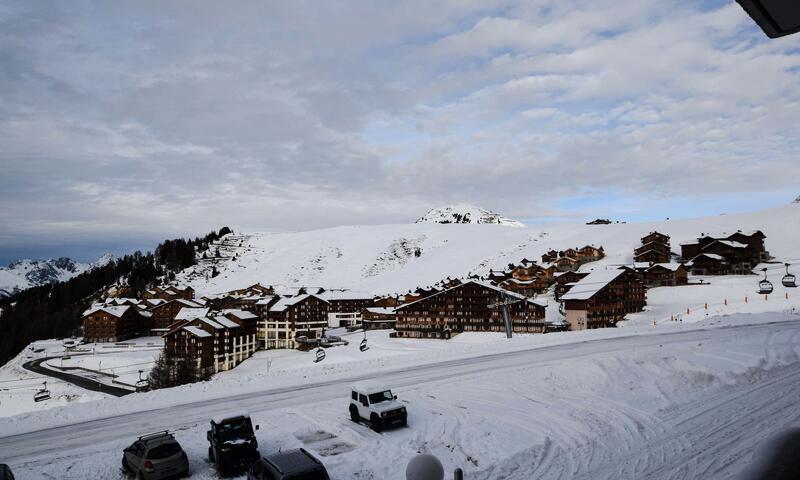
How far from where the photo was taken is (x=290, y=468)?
13555 mm

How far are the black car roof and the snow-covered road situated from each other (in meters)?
2.36

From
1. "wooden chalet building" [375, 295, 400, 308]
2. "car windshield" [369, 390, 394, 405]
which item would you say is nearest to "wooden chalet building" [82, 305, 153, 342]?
"wooden chalet building" [375, 295, 400, 308]

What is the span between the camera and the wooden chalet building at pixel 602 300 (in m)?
65.2

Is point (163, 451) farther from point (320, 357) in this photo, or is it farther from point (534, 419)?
point (320, 357)

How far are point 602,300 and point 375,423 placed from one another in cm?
5396

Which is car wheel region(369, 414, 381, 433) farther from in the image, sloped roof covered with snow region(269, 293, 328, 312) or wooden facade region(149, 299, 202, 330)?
wooden facade region(149, 299, 202, 330)

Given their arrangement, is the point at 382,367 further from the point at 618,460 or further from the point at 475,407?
the point at 618,460

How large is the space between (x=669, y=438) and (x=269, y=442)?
15191 millimetres

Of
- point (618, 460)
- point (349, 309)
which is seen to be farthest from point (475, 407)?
point (349, 309)

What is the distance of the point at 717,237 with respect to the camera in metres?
103

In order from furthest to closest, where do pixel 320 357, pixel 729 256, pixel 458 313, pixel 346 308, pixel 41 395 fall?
pixel 346 308 → pixel 729 256 → pixel 458 313 → pixel 320 357 → pixel 41 395

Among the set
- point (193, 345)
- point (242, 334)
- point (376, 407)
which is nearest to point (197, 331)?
point (193, 345)

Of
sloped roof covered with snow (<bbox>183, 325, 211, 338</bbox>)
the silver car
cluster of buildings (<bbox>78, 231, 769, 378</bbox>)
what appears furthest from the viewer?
sloped roof covered with snow (<bbox>183, 325, 211, 338</bbox>)

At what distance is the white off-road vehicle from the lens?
20.5 m
